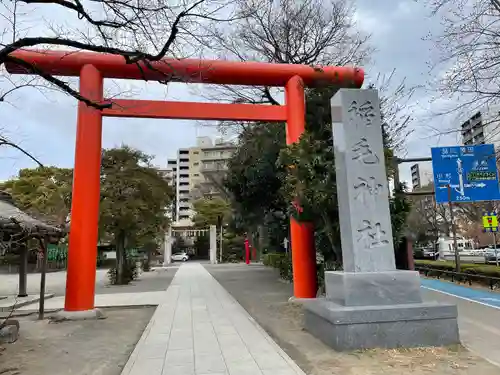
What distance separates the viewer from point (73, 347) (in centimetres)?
659

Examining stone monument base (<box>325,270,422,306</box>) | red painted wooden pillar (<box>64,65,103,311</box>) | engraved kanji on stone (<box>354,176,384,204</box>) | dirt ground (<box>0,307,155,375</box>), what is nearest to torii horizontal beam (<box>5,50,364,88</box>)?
red painted wooden pillar (<box>64,65,103,311</box>)

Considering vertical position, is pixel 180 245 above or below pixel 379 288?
above

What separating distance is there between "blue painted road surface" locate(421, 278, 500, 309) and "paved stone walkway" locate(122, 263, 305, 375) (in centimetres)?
647

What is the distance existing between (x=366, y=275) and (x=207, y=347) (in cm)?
267

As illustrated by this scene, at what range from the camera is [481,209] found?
3441cm

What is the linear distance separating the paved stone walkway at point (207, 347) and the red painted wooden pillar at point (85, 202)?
72.1 inches

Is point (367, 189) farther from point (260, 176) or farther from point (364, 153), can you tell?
point (260, 176)

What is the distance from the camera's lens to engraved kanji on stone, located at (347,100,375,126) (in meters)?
7.19

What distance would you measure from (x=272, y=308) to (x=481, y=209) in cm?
3102

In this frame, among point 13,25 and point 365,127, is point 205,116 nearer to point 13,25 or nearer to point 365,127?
point 365,127

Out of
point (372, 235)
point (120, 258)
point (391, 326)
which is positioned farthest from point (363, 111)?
point (120, 258)

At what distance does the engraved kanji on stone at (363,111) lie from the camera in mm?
7188

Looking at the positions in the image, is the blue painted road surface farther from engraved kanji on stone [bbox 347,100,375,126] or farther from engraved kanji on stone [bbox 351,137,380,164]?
engraved kanji on stone [bbox 347,100,375,126]

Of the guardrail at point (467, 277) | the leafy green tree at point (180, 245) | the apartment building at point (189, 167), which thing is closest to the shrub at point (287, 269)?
the guardrail at point (467, 277)
